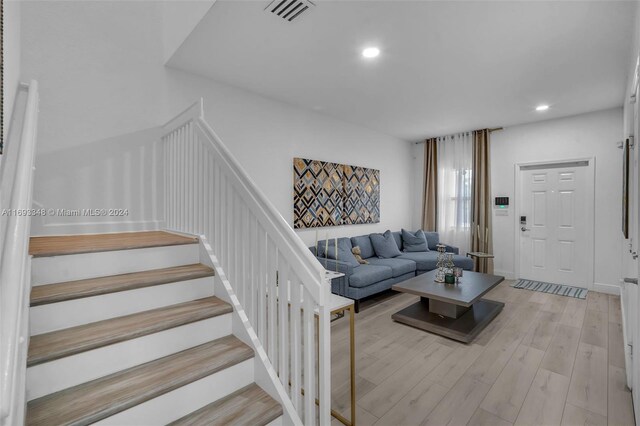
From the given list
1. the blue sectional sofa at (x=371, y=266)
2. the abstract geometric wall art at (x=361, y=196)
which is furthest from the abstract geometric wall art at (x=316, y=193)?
the blue sectional sofa at (x=371, y=266)

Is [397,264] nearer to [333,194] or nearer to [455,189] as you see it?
[333,194]

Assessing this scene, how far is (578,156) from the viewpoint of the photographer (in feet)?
15.6

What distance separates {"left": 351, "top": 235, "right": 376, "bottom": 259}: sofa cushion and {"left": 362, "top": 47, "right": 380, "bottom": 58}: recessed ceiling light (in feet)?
9.00

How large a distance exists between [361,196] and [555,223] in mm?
3215

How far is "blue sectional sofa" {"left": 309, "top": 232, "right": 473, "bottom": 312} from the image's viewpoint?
149 inches

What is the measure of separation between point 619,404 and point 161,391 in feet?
9.38

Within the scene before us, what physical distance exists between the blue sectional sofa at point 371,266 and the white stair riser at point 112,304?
1585 mm

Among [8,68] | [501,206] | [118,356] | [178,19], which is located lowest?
[118,356]

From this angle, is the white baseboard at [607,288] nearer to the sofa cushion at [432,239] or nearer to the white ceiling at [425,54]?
the sofa cushion at [432,239]

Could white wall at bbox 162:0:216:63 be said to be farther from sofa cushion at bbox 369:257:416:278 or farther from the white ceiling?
sofa cushion at bbox 369:257:416:278

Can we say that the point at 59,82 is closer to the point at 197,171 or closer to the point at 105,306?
the point at 197,171

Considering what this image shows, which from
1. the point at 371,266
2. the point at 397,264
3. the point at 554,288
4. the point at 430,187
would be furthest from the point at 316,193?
the point at 554,288

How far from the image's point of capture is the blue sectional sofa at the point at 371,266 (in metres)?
3.79

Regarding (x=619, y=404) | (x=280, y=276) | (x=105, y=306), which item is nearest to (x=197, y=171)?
(x=105, y=306)
